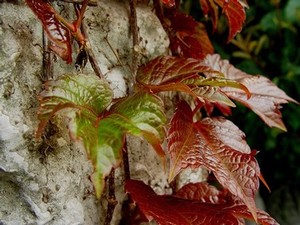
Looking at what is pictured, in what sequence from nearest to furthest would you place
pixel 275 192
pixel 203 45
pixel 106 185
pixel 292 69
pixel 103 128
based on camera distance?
pixel 103 128 < pixel 106 185 < pixel 203 45 < pixel 292 69 < pixel 275 192

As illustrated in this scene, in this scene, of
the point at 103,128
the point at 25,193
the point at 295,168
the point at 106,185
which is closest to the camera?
the point at 103,128

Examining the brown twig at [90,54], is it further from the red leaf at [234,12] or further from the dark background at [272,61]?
the dark background at [272,61]

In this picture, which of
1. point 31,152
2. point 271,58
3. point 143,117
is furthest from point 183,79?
point 271,58

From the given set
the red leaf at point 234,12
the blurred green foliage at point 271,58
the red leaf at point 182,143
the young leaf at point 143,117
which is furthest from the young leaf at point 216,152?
the blurred green foliage at point 271,58

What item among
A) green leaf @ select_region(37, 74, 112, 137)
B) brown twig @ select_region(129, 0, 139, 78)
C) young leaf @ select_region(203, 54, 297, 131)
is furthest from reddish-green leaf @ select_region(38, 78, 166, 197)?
young leaf @ select_region(203, 54, 297, 131)

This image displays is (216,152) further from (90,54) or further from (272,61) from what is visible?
(272,61)

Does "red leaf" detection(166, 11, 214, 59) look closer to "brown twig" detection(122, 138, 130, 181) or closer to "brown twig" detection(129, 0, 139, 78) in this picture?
"brown twig" detection(129, 0, 139, 78)

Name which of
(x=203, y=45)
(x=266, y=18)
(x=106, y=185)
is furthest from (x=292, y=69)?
(x=106, y=185)

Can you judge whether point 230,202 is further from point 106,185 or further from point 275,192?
point 275,192
